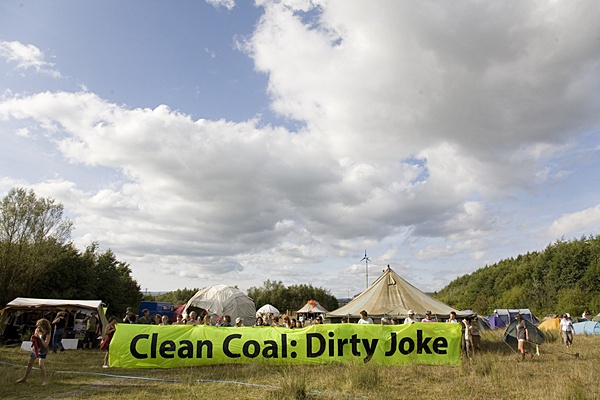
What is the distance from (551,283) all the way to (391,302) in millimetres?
45322

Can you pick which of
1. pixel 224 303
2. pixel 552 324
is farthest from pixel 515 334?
pixel 552 324

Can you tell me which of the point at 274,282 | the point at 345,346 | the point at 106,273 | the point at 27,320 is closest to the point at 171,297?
the point at 274,282

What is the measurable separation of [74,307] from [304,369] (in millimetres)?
13252

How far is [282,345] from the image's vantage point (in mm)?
12961

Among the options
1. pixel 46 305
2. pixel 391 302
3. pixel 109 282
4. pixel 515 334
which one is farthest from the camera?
pixel 109 282

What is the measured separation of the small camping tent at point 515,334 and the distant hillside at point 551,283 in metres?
32.5

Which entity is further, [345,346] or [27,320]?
[27,320]

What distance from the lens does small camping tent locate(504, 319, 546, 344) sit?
734 inches

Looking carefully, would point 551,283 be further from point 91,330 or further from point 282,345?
point 91,330

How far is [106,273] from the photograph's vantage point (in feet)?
134

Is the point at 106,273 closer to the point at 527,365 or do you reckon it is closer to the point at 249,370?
the point at 249,370

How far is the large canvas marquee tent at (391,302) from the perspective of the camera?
19172 mm

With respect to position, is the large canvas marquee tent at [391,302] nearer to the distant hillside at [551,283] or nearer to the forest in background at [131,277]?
the forest in background at [131,277]

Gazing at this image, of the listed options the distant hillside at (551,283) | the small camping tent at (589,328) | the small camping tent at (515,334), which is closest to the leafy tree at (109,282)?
the small camping tent at (515,334)
